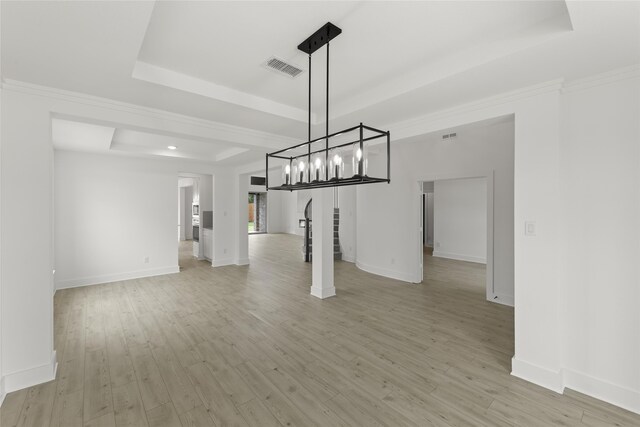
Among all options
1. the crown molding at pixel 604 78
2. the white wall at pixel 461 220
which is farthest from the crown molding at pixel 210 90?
the white wall at pixel 461 220

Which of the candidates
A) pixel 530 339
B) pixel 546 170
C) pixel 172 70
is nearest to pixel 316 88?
pixel 172 70

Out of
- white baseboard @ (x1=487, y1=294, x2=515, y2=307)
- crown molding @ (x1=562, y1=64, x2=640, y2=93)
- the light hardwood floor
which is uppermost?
crown molding @ (x1=562, y1=64, x2=640, y2=93)

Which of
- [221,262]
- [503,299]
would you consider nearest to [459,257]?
[503,299]

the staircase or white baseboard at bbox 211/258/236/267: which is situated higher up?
the staircase

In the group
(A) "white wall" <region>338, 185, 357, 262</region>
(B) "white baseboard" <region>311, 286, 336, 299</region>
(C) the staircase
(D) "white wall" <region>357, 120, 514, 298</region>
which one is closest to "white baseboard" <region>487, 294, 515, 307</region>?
(D) "white wall" <region>357, 120, 514, 298</region>

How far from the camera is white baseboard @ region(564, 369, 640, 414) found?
2174mm

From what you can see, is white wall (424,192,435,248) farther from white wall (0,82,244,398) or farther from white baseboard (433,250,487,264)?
white wall (0,82,244,398)

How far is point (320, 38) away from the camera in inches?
80.0

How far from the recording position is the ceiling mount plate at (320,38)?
1928 mm

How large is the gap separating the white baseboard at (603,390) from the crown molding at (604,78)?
2344 millimetres

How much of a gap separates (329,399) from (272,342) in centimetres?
113

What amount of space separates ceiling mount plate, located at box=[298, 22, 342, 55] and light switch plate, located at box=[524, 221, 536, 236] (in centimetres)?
222

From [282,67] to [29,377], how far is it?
3.38 m

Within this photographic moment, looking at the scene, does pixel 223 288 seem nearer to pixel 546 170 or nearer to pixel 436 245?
pixel 546 170
